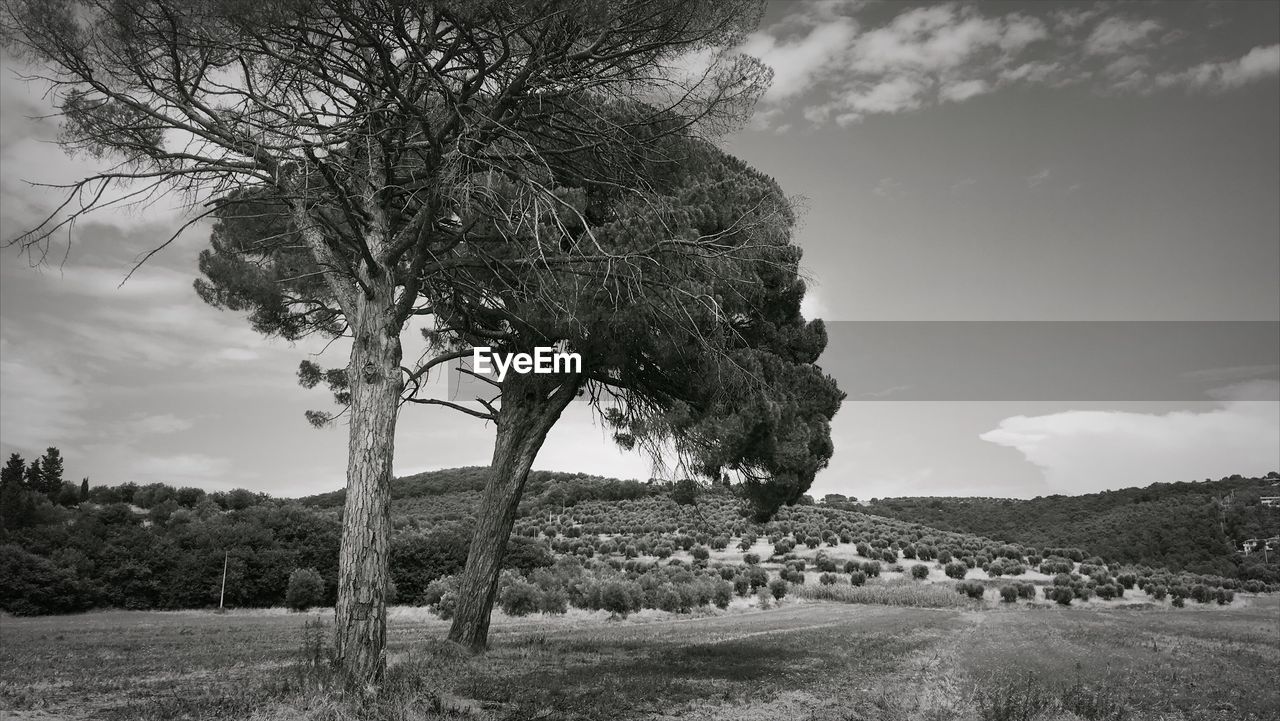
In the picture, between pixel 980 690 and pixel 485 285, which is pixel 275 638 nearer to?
pixel 485 285

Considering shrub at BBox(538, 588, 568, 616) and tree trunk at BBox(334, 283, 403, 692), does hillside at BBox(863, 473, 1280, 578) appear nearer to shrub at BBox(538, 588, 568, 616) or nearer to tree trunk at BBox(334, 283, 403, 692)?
shrub at BBox(538, 588, 568, 616)

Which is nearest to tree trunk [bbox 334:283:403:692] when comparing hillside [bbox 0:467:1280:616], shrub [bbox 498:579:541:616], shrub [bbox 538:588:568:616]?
hillside [bbox 0:467:1280:616]

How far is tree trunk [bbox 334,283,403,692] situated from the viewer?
7.30 meters

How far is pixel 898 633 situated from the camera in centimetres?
1705

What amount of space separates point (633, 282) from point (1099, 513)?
59267 mm

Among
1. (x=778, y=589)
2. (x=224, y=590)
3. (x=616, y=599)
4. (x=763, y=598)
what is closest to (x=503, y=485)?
(x=616, y=599)

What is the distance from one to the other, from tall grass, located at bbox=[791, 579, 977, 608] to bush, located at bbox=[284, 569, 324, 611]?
61.0ft

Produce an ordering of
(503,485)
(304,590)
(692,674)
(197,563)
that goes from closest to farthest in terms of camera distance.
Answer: (692,674), (503,485), (304,590), (197,563)

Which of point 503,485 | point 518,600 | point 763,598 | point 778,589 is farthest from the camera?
point 778,589

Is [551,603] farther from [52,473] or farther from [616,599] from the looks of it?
[52,473]

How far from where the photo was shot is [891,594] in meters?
29.7

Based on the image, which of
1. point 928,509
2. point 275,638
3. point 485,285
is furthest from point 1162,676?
point 928,509

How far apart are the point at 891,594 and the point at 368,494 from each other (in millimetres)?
26881

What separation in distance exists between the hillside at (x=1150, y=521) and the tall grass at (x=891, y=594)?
21.7m
